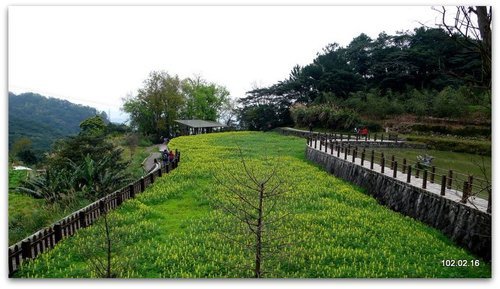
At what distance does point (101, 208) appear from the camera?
8.56m

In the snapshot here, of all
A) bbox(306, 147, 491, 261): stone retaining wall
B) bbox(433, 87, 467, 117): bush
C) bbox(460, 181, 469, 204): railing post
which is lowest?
bbox(306, 147, 491, 261): stone retaining wall

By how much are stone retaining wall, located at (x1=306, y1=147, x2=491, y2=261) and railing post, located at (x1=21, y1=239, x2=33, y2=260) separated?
7.01 meters

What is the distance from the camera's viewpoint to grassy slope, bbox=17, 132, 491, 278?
605 cm

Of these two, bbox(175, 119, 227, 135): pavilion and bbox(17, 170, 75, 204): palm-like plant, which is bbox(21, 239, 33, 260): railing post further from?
bbox(175, 119, 227, 135): pavilion

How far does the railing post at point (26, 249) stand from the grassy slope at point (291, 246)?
6.9 inches

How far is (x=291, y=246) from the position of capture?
6895 mm

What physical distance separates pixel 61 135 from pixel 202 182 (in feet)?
14.9

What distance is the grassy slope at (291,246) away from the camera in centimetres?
605

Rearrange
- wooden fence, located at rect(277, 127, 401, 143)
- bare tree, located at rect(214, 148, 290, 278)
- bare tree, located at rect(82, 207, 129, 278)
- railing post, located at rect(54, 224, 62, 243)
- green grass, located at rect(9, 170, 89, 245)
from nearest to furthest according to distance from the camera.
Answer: bare tree, located at rect(214, 148, 290, 278), bare tree, located at rect(82, 207, 129, 278), railing post, located at rect(54, 224, 62, 243), green grass, located at rect(9, 170, 89, 245), wooden fence, located at rect(277, 127, 401, 143)

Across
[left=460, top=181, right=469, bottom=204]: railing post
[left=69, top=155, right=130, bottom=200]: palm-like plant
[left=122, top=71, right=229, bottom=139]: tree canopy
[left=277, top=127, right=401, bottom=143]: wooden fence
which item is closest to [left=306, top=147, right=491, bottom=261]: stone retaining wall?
[left=460, top=181, right=469, bottom=204]: railing post

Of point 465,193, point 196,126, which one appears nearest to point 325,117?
point 196,126

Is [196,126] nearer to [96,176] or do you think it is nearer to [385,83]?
[385,83]

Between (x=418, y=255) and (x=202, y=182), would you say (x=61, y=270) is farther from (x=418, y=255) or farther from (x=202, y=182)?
(x=202, y=182)

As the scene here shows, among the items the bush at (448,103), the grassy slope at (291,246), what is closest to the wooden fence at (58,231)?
the grassy slope at (291,246)
